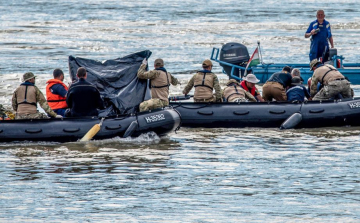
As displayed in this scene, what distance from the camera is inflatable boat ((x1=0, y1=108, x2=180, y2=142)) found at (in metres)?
13.3

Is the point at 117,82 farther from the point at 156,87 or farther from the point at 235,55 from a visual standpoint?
the point at 235,55

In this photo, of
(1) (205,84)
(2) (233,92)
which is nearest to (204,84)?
(1) (205,84)

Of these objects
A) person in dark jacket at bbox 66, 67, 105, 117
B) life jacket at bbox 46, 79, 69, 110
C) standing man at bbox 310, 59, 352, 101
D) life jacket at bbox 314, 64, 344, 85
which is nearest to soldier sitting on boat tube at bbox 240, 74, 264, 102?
standing man at bbox 310, 59, 352, 101

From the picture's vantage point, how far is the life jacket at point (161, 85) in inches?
578

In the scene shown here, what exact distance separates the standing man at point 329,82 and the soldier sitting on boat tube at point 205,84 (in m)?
2.04

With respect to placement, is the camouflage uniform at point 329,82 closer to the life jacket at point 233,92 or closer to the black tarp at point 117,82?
the life jacket at point 233,92

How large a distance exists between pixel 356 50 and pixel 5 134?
2046 cm

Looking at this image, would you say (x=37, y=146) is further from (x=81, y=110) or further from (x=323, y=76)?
(x=323, y=76)

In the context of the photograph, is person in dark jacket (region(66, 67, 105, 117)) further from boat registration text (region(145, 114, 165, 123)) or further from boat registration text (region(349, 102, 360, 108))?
boat registration text (region(349, 102, 360, 108))

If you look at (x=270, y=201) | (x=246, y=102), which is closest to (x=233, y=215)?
(x=270, y=201)

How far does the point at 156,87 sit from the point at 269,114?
2.28m

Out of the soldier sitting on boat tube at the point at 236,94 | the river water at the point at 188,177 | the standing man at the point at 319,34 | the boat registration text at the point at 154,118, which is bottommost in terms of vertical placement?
the river water at the point at 188,177

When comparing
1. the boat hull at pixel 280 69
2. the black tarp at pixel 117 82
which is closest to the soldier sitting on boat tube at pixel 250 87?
the black tarp at pixel 117 82

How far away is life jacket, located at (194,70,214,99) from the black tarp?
1.08 meters
